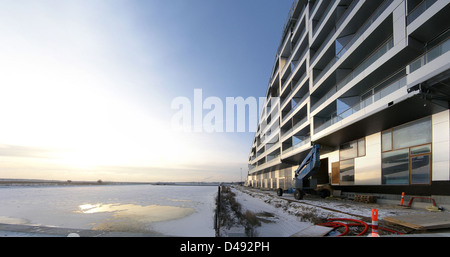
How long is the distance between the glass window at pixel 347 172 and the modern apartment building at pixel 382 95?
93mm

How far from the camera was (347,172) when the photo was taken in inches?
926

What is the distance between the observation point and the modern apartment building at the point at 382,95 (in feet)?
44.2

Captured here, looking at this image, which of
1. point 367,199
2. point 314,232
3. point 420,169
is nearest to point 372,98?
point 420,169

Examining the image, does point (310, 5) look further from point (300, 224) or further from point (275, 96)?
point (300, 224)

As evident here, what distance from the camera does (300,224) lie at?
10.9 meters

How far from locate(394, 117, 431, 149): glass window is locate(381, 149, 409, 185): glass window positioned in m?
0.61

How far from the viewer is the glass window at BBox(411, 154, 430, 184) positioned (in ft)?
48.6

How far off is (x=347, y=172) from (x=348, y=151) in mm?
2048

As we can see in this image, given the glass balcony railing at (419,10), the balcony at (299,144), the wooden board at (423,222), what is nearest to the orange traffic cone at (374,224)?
the wooden board at (423,222)

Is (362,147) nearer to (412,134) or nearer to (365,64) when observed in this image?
(412,134)

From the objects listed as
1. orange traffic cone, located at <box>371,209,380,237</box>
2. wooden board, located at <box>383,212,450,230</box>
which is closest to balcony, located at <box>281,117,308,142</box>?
wooden board, located at <box>383,212,450,230</box>

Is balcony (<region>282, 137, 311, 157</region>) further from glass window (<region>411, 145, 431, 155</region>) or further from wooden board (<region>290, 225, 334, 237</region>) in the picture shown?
wooden board (<region>290, 225, 334, 237</region>)
